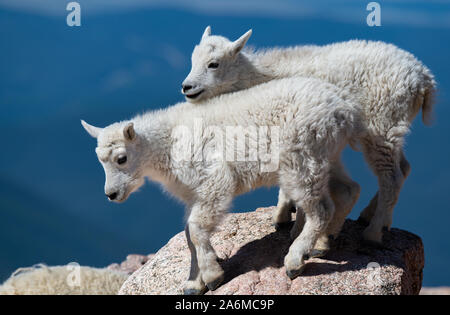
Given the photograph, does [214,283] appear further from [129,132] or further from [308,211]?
[129,132]

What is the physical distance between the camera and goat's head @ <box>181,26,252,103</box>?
6.05 m

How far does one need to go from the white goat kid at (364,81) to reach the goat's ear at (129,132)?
94 centimetres

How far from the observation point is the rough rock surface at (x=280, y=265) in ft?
18.3

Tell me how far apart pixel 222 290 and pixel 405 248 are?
2.47 meters

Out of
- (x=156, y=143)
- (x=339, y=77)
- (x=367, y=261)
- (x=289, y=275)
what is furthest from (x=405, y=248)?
(x=156, y=143)

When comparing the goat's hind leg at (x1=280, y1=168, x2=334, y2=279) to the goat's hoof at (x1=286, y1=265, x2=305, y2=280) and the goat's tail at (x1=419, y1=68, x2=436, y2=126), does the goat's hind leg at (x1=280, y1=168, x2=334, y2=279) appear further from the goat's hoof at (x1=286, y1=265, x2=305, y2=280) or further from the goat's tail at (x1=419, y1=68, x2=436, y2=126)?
the goat's tail at (x1=419, y1=68, x2=436, y2=126)

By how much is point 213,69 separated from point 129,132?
4.58ft

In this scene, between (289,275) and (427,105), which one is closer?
(289,275)

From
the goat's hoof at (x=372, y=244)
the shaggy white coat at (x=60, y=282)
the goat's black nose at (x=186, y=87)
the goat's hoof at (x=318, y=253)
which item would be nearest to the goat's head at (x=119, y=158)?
the goat's black nose at (x=186, y=87)

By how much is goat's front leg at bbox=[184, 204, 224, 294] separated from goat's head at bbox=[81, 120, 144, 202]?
0.77 m

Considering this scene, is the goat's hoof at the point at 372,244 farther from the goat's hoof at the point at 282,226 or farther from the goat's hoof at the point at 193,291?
the goat's hoof at the point at 193,291

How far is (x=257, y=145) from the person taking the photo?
18.1 ft

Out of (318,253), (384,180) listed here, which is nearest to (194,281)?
(318,253)
